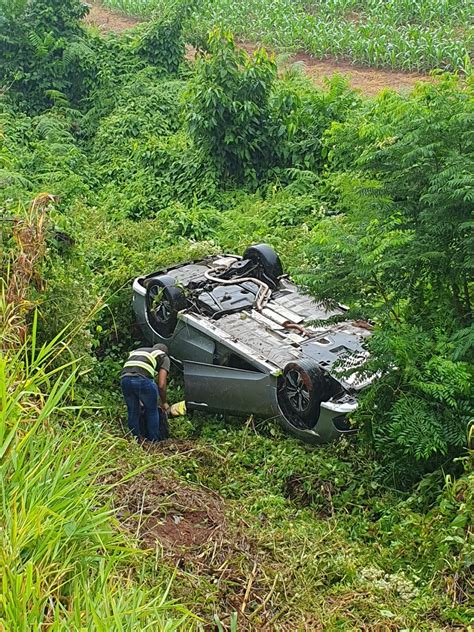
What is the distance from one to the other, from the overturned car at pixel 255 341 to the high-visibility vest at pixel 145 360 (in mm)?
352

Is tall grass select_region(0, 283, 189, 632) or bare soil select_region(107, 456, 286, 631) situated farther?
bare soil select_region(107, 456, 286, 631)

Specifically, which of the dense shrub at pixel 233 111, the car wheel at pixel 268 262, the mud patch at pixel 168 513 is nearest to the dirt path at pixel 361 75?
the dense shrub at pixel 233 111

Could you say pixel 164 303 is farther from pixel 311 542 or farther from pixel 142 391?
pixel 311 542

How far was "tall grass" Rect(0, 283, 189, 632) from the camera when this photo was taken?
332cm

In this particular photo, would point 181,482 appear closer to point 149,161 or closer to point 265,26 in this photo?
point 149,161

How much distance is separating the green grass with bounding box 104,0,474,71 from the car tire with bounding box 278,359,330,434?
43.3 feet

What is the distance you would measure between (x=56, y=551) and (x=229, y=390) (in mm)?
4107

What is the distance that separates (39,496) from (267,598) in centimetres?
155

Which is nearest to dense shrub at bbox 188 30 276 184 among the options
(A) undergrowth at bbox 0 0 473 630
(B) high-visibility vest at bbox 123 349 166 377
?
(A) undergrowth at bbox 0 0 473 630

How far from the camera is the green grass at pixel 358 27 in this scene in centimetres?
1967

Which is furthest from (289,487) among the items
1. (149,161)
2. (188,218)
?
(149,161)

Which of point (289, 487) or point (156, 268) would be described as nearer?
point (289, 487)

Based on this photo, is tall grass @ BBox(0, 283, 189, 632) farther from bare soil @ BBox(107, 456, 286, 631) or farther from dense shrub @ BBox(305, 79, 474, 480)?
dense shrub @ BBox(305, 79, 474, 480)

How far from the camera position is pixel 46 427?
4.89 metres
